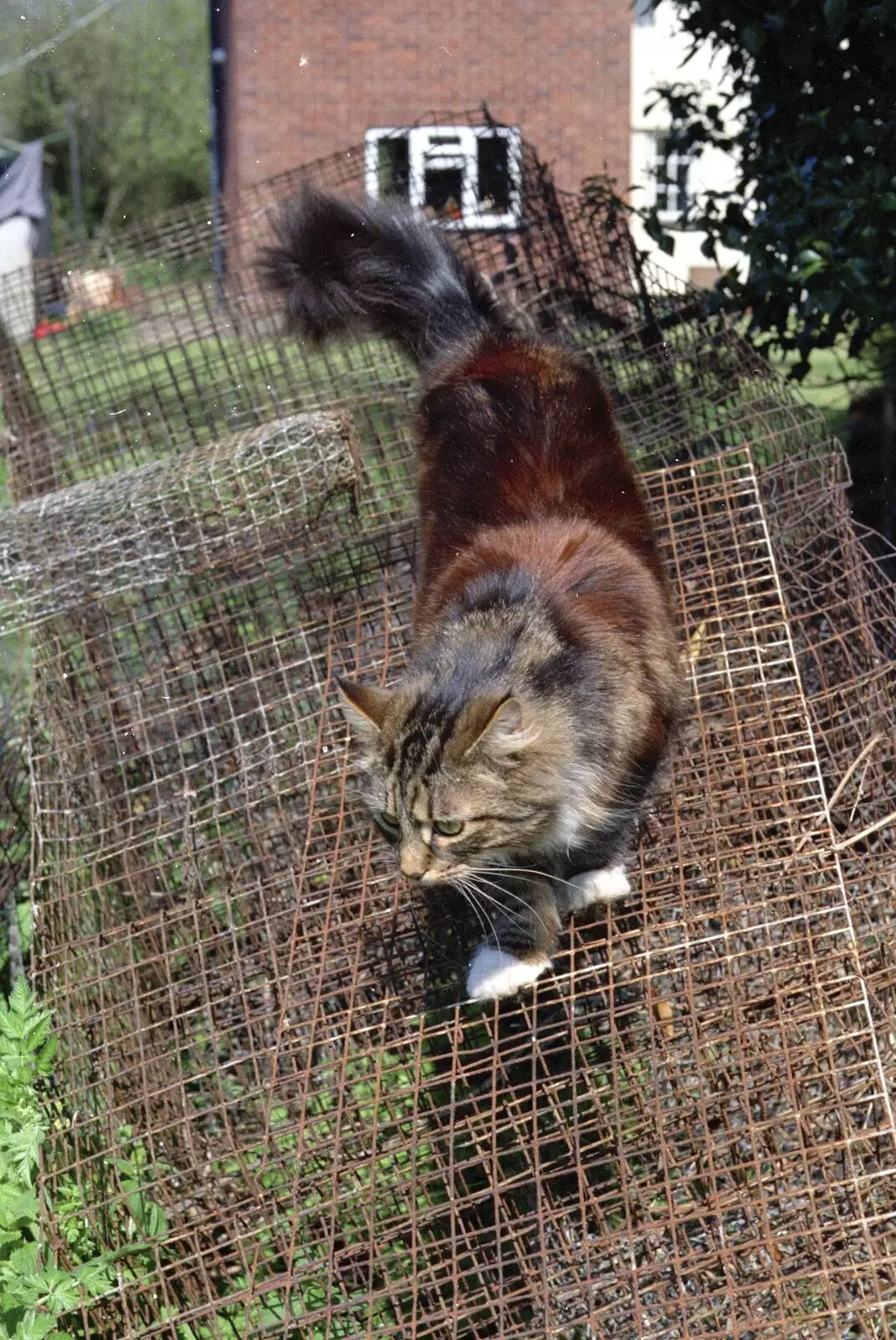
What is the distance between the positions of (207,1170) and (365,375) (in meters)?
3.40

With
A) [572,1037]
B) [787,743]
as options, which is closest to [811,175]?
[787,743]

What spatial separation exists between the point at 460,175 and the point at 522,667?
3.36 metres

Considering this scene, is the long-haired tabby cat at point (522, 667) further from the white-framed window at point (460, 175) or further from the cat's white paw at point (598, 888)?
the white-framed window at point (460, 175)

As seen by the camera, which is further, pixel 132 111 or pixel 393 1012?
pixel 132 111

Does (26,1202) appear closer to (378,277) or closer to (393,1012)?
(393,1012)

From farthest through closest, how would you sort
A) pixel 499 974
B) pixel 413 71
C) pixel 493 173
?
pixel 413 71
pixel 493 173
pixel 499 974

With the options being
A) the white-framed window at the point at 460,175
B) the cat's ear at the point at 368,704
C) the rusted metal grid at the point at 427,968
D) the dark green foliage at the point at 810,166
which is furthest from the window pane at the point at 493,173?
the cat's ear at the point at 368,704

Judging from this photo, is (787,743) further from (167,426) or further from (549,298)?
(167,426)

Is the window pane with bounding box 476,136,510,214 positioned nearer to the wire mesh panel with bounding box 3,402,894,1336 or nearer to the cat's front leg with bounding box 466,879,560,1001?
the wire mesh panel with bounding box 3,402,894,1336

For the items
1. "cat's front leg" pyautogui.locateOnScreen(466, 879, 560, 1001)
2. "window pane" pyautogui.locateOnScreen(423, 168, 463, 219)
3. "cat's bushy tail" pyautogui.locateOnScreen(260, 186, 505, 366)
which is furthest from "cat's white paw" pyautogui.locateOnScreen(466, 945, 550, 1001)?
"window pane" pyautogui.locateOnScreen(423, 168, 463, 219)

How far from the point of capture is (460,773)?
262 cm

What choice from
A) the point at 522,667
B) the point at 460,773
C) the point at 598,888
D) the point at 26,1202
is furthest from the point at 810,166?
the point at 26,1202

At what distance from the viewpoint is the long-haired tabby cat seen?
2.66m

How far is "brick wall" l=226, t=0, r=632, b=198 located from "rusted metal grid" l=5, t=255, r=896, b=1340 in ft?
31.8
